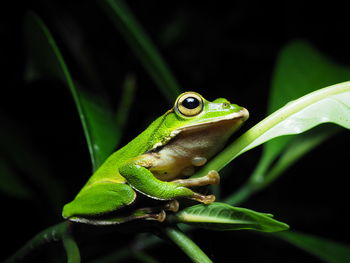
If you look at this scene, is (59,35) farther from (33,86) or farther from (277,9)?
(277,9)

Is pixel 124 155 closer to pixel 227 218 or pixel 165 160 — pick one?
pixel 165 160

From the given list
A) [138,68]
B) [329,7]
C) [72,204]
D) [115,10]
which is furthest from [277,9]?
[72,204]

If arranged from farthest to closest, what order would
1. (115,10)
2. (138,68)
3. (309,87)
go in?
(138,68)
(309,87)
(115,10)

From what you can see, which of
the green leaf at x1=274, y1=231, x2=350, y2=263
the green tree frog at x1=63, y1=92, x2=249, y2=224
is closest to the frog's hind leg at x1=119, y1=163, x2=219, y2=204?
the green tree frog at x1=63, y1=92, x2=249, y2=224

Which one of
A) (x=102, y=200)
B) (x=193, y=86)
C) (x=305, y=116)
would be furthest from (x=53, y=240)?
(x=193, y=86)

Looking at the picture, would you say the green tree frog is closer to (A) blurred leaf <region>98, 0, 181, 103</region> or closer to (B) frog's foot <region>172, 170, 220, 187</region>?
(B) frog's foot <region>172, 170, 220, 187</region>

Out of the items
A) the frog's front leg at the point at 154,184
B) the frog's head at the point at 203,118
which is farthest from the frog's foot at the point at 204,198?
the frog's head at the point at 203,118

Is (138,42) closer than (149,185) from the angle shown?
No

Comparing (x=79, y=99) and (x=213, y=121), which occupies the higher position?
(x=79, y=99)
